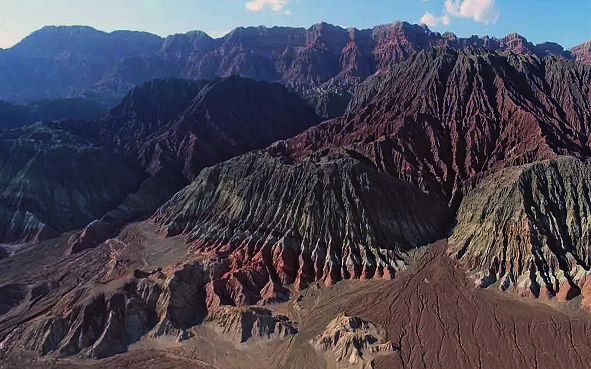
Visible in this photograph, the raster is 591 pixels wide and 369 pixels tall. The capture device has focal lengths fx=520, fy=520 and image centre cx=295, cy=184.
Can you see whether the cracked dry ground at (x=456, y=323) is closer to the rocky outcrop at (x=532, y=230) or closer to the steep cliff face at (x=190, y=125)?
the rocky outcrop at (x=532, y=230)

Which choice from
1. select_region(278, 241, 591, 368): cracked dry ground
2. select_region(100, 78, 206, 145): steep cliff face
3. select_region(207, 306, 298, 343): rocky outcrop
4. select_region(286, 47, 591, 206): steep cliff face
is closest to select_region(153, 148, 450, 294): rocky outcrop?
select_region(207, 306, 298, 343): rocky outcrop

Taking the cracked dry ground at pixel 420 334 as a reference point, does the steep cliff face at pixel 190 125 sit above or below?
above

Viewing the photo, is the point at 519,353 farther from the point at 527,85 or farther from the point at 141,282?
the point at 527,85

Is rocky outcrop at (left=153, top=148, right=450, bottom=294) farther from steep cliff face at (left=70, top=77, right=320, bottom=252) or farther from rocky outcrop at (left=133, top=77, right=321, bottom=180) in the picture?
rocky outcrop at (left=133, top=77, right=321, bottom=180)

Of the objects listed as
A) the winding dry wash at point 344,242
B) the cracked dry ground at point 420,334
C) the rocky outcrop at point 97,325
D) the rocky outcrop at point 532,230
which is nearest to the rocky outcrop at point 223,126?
the winding dry wash at point 344,242

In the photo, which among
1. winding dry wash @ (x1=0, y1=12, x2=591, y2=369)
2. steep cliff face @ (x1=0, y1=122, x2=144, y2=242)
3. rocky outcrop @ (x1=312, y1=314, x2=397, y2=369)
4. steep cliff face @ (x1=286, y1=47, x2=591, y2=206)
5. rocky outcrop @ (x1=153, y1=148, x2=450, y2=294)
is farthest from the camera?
steep cliff face @ (x1=0, y1=122, x2=144, y2=242)

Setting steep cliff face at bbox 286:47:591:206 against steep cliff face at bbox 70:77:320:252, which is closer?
steep cliff face at bbox 286:47:591:206

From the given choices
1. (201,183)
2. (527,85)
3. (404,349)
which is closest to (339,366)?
(404,349)

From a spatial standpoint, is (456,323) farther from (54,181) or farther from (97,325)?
(54,181)
